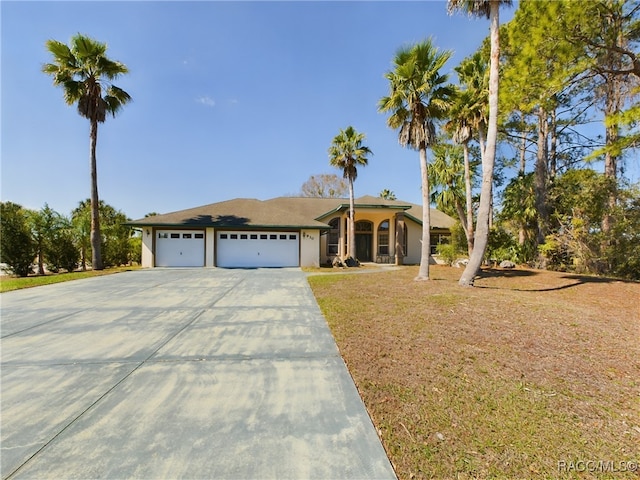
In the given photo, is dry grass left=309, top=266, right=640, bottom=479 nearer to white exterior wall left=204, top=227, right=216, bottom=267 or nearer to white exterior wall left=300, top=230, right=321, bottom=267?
white exterior wall left=300, top=230, right=321, bottom=267

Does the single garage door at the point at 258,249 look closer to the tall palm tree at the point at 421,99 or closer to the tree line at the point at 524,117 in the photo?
the tree line at the point at 524,117

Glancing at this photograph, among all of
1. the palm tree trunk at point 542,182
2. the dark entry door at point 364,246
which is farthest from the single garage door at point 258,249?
the palm tree trunk at point 542,182

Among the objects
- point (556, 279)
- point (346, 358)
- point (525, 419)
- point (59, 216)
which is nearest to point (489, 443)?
point (525, 419)

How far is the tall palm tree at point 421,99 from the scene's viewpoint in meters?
10.3

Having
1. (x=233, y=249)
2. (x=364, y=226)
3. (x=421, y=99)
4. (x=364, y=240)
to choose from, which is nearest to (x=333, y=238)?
(x=364, y=240)

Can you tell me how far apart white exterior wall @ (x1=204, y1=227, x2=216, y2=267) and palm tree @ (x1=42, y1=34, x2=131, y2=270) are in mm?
5651

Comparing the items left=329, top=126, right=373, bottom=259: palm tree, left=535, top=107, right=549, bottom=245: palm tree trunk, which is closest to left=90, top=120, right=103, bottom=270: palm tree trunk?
left=329, top=126, right=373, bottom=259: palm tree

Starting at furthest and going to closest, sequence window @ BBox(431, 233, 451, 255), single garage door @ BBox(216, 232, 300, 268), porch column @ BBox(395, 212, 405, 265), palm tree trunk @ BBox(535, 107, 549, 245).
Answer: window @ BBox(431, 233, 451, 255) < porch column @ BBox(395, 212, 405, 265) < single garage door @ BBox(216, 232, 300, 268) < palm tree trunk @ BBox(535, 107, 549, 245)

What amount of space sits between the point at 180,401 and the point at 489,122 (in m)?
11.4

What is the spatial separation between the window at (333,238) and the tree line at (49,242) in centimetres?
1474

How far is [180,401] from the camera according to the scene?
2.80 meters

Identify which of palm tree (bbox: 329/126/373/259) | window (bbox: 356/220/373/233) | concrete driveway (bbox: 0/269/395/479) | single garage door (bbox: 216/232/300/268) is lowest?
concrete driveway (bbox: 0/269/395/479)

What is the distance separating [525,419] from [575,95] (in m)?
20.7

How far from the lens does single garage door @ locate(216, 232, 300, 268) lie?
16703 millimetres
